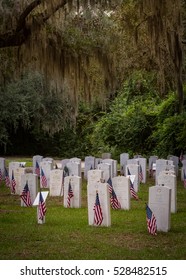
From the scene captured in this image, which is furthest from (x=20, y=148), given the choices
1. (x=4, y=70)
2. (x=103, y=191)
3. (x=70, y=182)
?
(x=103, y=191)

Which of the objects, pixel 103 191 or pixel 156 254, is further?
pixel 103 191

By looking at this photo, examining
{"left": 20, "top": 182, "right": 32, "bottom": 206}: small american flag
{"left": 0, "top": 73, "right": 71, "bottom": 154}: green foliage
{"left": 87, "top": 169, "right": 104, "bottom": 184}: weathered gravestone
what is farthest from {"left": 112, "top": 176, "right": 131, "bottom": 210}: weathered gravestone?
{"left": 0, "top": 73, "right": 71, "bottom": 154}: green foliage

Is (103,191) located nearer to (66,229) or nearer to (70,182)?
(66,229)

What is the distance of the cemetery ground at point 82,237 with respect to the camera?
8414 mm

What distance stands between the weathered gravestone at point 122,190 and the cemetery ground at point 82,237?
24 centimetres

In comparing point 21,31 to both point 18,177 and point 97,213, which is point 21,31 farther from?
point 97,213

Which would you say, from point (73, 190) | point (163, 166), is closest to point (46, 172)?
point (163, 166)

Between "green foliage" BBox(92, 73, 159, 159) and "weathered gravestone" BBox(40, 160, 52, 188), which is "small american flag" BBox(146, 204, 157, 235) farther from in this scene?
"green foliage" BBox(92, 73, 159, 159)

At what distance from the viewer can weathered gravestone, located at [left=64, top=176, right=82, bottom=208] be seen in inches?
508

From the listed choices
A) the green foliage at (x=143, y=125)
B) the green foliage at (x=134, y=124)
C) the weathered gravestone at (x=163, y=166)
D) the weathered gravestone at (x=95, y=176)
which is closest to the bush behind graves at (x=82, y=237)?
the weathered gravestone at (x=95, y=176)

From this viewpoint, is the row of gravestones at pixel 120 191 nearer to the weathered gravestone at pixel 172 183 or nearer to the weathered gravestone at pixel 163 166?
the weathered gravestone at pixel 172 183

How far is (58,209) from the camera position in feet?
42.0

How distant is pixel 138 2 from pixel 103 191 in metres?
6.01

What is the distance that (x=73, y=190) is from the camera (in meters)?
12.9
